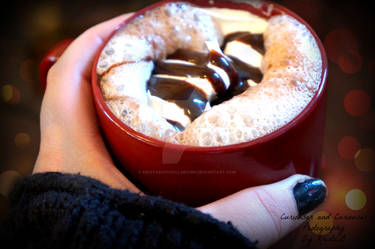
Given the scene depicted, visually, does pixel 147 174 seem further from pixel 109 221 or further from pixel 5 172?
pixel 5 172

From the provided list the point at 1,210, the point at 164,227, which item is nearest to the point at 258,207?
the point at 164,227

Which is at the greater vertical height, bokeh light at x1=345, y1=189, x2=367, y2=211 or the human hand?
the human hand

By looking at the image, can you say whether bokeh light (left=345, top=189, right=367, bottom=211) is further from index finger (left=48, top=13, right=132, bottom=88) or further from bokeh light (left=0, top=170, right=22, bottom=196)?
bokeh light (left=0, top=170, right=22, bottom=196)

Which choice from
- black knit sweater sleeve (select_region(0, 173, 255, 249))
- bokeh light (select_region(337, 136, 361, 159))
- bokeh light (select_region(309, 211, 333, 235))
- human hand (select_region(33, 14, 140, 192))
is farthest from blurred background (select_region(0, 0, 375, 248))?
black knit sweater sleeve (select_region(0, 173, 255, 249))

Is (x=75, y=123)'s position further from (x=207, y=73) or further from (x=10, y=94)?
(x=10, y=94)

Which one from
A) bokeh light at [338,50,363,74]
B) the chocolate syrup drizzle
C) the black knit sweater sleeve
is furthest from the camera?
bokeh light at [338,50,363,74]

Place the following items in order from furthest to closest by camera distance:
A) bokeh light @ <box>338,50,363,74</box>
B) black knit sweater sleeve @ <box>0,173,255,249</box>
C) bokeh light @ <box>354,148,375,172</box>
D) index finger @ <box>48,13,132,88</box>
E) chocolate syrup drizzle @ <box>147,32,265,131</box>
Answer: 1. bokeh light @ <box>338,50,363,74</box>
2. bokeh light @ <box>354,148,375,172</box>
3. index finger @ <box>48,13,132,88</box>
4. chocolate syrup drizzle @ <box>147,32,265,131</box>
5. black knit sweater sleeve @ <box>0,173,255,249</box>

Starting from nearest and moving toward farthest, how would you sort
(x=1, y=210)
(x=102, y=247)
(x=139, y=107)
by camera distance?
(x=102, y=247), (x=139, y=107), (x=1, y=210)
